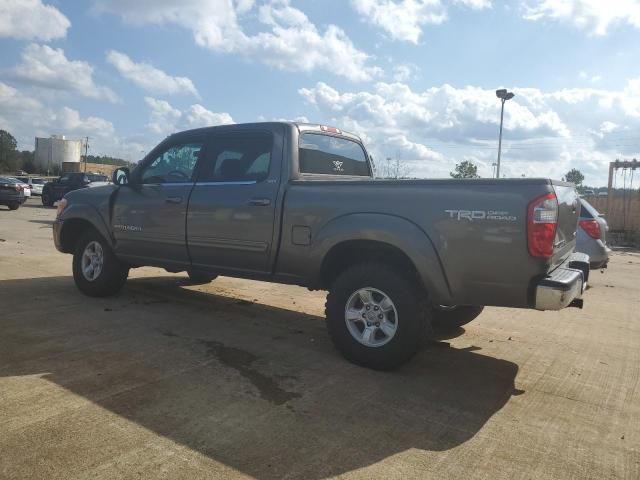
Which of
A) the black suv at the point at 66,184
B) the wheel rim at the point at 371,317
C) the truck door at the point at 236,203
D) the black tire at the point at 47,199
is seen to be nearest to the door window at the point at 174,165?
the truck door at the point at 236,203

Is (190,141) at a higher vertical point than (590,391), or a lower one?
higher

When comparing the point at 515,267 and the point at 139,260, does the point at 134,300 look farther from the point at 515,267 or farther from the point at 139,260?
the point at 515,267

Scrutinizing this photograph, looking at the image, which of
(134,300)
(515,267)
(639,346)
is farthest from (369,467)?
(134,300)

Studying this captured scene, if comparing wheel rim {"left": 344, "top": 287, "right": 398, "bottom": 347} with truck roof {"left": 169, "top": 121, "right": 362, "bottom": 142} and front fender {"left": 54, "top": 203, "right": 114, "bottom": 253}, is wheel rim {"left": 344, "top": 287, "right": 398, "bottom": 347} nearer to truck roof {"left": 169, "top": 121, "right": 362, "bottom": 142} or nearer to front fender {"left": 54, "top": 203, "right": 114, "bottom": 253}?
truck roof {"left": 169, "top": 121, "right": 362, "bottom": 142}

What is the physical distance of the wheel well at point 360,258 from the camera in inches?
Answer: 165

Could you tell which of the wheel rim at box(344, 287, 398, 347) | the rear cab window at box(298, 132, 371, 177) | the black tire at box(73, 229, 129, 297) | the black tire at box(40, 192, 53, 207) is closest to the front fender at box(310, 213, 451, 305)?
the wheel rim at box(344, 287, 398, 347)

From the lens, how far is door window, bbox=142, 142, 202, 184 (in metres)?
5.64

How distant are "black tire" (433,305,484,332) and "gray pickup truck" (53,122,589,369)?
2cm

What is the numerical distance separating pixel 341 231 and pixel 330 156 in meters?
1.45

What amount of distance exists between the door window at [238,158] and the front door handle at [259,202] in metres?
0.21

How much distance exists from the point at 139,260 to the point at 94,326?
107 cm

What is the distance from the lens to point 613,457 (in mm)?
2994

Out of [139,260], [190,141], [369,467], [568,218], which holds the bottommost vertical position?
[369,467]

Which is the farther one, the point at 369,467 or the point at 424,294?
the point at 424,294
